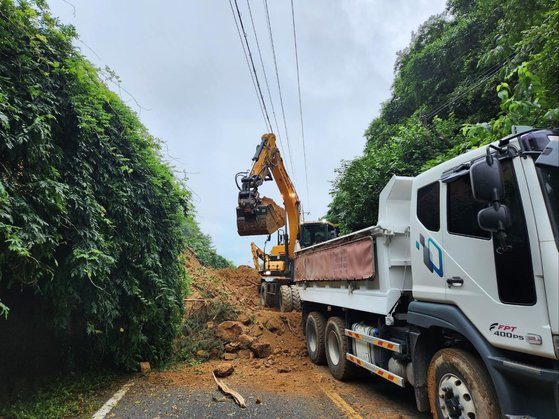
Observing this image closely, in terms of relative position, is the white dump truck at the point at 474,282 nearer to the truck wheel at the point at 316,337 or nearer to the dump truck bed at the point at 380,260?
the dump truck bed at the point at 380,260

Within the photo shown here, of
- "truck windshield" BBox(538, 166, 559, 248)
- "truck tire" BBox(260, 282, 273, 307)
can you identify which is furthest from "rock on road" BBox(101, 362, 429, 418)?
"truck tire" BBox(260, 282, 273, 307)

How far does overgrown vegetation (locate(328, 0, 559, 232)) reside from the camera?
4648 millimetres

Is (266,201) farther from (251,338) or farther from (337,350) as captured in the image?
(337,350)

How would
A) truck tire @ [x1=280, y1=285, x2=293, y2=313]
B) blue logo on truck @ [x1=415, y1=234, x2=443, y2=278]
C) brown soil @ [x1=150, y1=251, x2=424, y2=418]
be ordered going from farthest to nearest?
truck tire @ [x1=280, y1=285, x2=293, y2=313] → brown soil @ [x1=150, y1=251, x2=424, y2=418] → blue logo on truck @ [x1=415, y1=234, x2=443, y2=278]

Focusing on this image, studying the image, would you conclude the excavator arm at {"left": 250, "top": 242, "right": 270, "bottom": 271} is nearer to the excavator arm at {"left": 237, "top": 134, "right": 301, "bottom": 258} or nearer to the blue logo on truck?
the excavator arm at {"left": 237, "top": 134, "right": 301, "bottom": 258}

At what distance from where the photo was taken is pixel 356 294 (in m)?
5.49

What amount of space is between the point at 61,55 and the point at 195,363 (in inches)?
229

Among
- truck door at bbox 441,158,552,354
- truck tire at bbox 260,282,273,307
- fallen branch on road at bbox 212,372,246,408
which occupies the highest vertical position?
truck door at bbox 441,158,552,354

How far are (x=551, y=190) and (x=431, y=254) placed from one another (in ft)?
4.48

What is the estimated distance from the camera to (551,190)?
263cm

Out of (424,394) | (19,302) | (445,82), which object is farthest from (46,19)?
(445,82)

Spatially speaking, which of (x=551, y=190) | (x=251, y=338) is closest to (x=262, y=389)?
(x=251, y=338)

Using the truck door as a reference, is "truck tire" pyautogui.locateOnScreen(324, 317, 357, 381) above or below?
below

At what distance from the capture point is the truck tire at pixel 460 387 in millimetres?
2957
